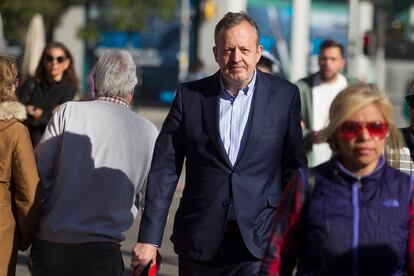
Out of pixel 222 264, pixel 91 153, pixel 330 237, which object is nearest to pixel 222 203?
pixel 222 264

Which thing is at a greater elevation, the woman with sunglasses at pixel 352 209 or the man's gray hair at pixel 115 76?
the man's gray hair at pixel 115 76

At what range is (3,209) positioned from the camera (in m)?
5.71

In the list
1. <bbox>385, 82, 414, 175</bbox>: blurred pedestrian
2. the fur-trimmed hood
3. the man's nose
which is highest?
the man's nose

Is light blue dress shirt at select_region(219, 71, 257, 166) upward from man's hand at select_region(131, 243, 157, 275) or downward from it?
upward

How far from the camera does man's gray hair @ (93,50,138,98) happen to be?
606cm

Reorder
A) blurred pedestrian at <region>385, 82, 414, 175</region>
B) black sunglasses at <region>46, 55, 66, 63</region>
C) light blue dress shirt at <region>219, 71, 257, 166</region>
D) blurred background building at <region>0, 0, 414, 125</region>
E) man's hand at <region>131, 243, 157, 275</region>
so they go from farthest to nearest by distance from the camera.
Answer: blurred background building at <region>0, 0, 414, 125</region>, black sunglasses at <region>46, 55, 66, 63</region>, light blue dress shirt at <region>219, 71, 257, 166</region>, man's hand at <region>131, 243, 157, 275</region>, blurred pedestrian at <region>385, 82, 414, 175</region>

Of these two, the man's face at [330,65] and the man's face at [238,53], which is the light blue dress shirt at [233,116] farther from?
the man's face at [330,65]

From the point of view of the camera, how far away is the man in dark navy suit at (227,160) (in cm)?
528

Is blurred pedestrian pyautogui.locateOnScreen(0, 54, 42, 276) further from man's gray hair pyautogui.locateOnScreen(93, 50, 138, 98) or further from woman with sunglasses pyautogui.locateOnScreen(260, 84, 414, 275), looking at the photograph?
woman with sunglasses pyautogui.locateOnScreen(260, 84, 414, 275)

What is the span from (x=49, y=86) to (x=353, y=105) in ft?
23.2

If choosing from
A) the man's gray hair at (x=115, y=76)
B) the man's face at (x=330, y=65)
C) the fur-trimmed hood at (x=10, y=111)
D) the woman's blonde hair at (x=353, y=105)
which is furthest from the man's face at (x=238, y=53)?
the man's face at (x=330, y=65)

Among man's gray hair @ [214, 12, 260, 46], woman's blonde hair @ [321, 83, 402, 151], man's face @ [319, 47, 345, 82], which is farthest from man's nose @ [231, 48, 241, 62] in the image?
man's face @ [319, 47, 345, 82]

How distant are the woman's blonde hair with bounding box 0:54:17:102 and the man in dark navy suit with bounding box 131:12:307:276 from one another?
2.74ft

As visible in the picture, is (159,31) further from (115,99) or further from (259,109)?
(259,109)
